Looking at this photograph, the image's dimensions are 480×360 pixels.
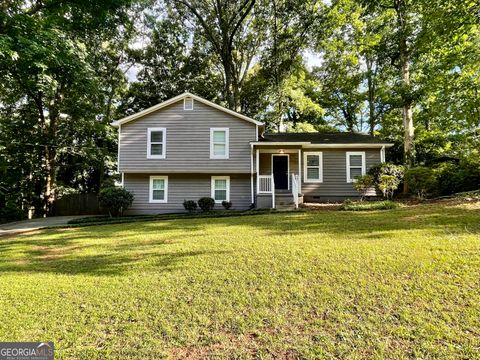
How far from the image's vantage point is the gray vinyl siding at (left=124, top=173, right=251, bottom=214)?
14828 mm

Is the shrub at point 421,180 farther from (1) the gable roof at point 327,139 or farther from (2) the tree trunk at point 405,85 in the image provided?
(1) the gable roof at point 327,139

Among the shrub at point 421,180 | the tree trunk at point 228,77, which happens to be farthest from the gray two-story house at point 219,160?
the tree trunk at point 228,77

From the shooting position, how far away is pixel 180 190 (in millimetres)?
14969

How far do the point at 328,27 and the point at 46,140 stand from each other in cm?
2026

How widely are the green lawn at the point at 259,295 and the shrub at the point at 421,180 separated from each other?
526 centimetres

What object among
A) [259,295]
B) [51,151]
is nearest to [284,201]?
[259,295]

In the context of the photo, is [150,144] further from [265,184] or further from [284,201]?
[284,201]

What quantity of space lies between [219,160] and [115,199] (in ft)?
17.6

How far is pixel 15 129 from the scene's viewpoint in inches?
722

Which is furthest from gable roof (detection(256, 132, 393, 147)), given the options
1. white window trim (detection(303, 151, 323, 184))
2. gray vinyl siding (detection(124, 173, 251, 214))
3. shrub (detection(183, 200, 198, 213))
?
shrub (detection(183, 200, 198, 213))

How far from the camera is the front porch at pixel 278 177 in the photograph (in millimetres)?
13430

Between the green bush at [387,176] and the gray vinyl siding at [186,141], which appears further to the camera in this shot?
the gray vinyl siding at [186,141]

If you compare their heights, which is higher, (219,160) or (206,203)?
(219,160)

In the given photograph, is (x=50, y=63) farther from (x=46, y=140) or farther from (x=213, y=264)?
(x=213, y=264)
